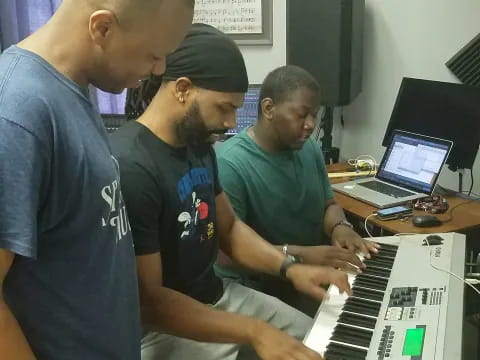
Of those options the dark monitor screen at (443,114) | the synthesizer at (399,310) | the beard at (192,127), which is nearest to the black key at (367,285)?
the synthesizer at (399,310)

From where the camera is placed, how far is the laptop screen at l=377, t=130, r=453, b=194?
2.43 m

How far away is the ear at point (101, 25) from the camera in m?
0.85

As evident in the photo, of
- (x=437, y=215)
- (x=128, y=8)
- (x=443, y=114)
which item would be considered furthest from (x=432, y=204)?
(x=128, y=8)

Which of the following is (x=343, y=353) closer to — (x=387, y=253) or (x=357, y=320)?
(x=357, y=320)

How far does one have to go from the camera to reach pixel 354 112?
10.1 ft

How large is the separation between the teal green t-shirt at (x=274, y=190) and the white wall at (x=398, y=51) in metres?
0.96

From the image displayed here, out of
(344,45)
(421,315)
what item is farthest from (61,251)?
(344,45)

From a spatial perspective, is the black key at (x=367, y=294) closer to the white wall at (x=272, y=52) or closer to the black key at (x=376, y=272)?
the black key at (x=376, y=272)

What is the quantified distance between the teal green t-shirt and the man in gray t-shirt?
3.28 feet

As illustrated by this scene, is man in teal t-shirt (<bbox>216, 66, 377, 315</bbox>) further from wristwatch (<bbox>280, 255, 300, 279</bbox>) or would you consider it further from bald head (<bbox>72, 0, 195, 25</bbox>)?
bald head (<bbox>72, 0, 195, 25</bbox>)

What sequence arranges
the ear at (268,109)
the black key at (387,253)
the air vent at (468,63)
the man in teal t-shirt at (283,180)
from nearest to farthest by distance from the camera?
1. the black key at (387,253)
2. the man in teal t-shirt at (283,180)
3. the ear at (268,109)
4. the air vent at (468,63)

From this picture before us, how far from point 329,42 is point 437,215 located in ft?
3.31

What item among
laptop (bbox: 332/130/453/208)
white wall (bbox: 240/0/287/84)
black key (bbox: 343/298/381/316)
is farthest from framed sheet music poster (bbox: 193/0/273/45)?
black key (bbox: 343/298/381/316)

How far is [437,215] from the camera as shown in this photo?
2.23 m
